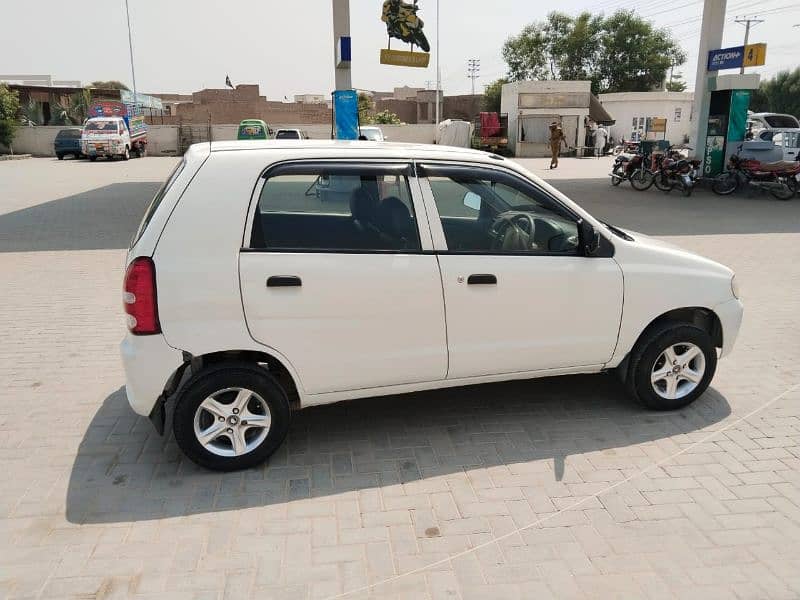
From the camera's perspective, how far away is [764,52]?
16.0m

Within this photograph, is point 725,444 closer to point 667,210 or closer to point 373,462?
point 373,462

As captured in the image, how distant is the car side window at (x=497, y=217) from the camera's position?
3898mm

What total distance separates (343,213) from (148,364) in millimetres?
1354

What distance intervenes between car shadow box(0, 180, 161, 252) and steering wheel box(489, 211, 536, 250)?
761 cm

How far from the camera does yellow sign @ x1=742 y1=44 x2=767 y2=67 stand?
1598cm

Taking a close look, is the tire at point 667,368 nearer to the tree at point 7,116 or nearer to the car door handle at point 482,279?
the car door handle at point 482,279

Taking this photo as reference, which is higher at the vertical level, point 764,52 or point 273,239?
point 764,52

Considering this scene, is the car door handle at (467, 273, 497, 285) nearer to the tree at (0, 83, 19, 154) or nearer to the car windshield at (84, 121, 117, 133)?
the car windshield at (84, 121, 117, 133)

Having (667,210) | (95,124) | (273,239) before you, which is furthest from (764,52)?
(95,124)

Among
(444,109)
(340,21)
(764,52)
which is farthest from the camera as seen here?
(444,109)

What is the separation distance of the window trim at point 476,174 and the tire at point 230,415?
1.24 metres

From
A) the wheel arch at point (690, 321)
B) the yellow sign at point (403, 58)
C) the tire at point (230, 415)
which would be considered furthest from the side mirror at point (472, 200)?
the yellow sign at point (403, 58)

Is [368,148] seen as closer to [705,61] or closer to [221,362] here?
[221,362]

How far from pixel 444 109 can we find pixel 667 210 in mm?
48874
